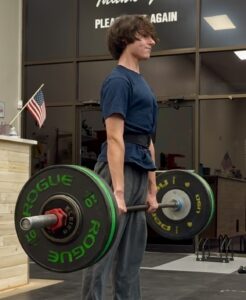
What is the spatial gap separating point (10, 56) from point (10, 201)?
4.47 meters

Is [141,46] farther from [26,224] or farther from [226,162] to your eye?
[226,162]

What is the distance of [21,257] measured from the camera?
478 centimetres

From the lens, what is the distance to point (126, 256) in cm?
262

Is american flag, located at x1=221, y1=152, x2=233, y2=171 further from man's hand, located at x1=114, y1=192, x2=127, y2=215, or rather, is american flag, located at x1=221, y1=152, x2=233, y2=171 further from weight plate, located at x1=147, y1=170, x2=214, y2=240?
man's hand, located at x1=114, y1=192, x2=127, y2=215

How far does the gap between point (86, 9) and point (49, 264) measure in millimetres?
6727

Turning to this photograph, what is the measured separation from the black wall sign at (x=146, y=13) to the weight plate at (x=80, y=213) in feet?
19.3

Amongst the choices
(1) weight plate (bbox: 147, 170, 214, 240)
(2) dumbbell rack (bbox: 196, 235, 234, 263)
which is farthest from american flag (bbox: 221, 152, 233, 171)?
(1) weight plate (bbox: 147, 170, 214, 240)

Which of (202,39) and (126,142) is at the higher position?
(202,39)

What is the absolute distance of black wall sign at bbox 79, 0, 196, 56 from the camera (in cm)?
799

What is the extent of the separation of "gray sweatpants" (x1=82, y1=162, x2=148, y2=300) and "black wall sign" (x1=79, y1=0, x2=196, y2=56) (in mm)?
5581

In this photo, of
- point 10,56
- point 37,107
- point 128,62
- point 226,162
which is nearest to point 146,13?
point 10,56

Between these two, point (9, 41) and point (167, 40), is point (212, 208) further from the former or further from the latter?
point (9, 41)

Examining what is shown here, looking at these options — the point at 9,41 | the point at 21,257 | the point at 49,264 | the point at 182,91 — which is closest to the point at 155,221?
the point at 49,264

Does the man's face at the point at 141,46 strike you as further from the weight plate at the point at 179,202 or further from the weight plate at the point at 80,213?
the weight plate at the point at 179,202
